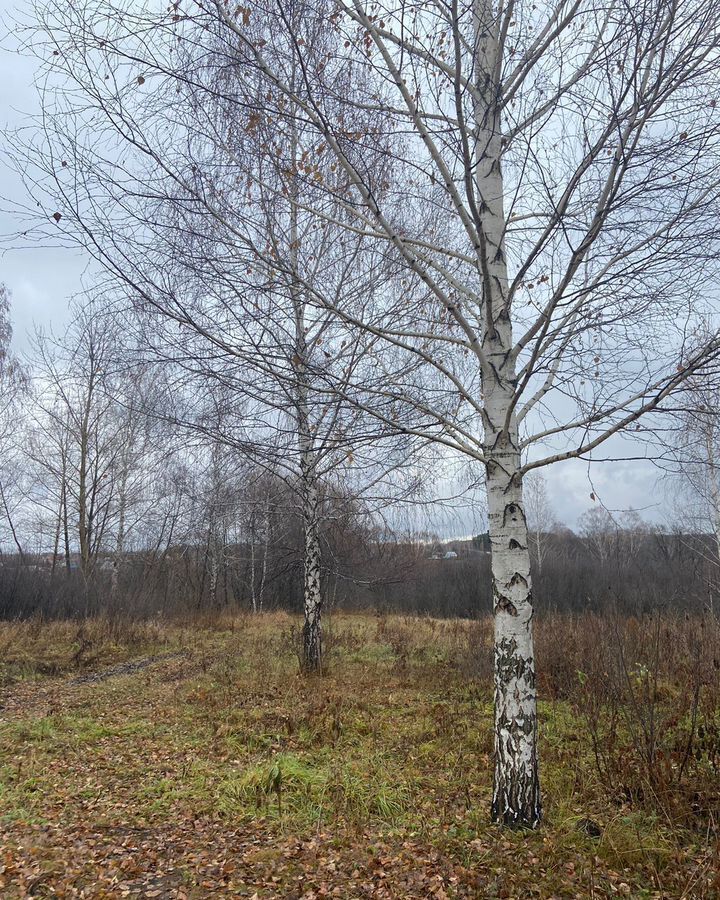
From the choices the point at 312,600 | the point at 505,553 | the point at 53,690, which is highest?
the point at 505,553

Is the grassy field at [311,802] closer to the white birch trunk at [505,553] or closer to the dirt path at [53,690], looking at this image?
the dirt path at [53,690]

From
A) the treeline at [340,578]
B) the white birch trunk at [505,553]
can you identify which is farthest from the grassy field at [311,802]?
the treeline at [340,578]

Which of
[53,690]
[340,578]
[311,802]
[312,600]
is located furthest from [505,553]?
[340,578]

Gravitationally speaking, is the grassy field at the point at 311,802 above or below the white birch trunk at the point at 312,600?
below

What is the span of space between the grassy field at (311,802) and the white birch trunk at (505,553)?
346mm

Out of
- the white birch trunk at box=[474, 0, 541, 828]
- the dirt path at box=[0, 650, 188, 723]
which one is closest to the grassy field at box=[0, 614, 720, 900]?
the dirt path at box=[0, 650, 188, 723]

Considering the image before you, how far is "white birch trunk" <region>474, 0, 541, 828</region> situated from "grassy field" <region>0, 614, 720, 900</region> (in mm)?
346

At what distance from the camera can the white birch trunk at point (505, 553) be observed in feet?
11.1

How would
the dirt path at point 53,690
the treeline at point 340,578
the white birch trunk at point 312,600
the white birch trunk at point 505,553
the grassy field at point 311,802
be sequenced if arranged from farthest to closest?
1. the treeline at point 340,578
2. the white birch trunk at point 312,600
3. the dirt path at point 53,690
4. the white birch trunk at point 505,553
5. the grassy field at point 311,802

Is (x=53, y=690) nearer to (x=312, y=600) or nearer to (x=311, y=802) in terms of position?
(x=312, y=600)

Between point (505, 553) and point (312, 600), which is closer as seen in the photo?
point (505, 553)

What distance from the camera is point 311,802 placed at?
4.27 metres

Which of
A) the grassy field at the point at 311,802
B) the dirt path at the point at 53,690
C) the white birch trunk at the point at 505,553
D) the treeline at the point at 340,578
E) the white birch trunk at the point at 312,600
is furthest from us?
the treeline at the point at 340,578

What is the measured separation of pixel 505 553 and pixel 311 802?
8.06 feet
